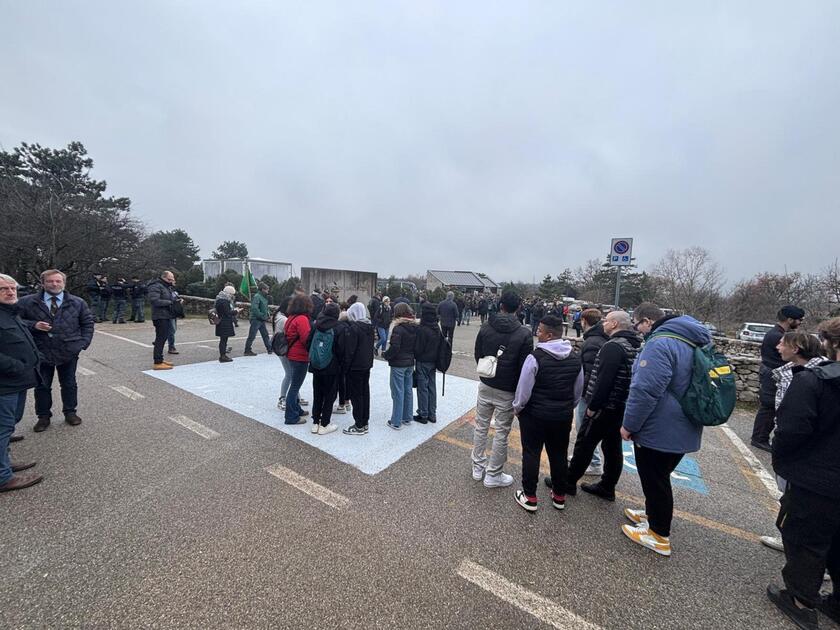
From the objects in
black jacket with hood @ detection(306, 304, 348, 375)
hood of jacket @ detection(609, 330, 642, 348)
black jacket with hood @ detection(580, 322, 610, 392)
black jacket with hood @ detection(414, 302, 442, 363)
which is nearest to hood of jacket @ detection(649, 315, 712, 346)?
hood of jacket @ detection(609, 330, 642, 348)

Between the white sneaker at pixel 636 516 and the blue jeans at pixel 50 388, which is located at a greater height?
the blue jeans at pixel 50 388

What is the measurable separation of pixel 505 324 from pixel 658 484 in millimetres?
1725

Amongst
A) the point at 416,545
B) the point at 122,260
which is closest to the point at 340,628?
the point at 416,545

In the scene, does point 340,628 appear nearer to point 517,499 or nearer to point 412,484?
point 412,484

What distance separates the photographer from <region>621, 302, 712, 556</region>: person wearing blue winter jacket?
2508 millimetres

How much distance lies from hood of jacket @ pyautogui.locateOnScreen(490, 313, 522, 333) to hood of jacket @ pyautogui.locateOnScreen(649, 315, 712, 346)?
44.2 inches

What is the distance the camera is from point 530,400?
9.86ft

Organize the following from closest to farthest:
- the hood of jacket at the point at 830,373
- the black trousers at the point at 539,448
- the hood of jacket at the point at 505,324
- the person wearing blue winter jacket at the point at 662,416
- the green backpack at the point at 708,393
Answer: the hood of jacket at the point at 830,373 → the green backpack at the point at 708,393 → the person wearing blue winter jacket at the point at 662,416 → the black trousers at the point at 539,448 → the hood of jacket at the point at 505,324

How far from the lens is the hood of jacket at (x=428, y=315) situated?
468 centimetres

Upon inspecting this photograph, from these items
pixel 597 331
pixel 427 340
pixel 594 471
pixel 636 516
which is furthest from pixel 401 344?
pixel 636 516

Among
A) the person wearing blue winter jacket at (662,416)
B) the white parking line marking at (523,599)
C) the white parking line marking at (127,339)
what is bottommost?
the white parking line marking at (127,339)

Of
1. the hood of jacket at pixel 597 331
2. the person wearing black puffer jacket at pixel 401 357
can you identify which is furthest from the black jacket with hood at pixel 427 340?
the hood of jacket at pixel 597 331

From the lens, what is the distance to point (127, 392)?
5.51m

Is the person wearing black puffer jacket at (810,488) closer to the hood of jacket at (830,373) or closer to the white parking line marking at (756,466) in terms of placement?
the hood of jacket at (830,373)
